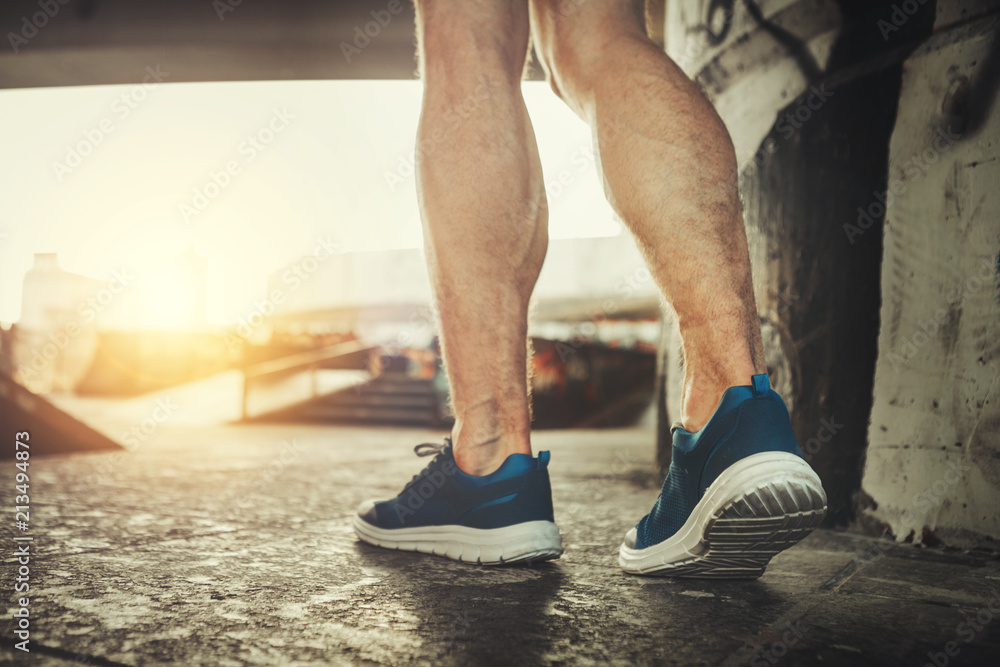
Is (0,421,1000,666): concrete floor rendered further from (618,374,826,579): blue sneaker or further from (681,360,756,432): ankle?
(681,360,756,432): ankle

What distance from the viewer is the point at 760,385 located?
81cm

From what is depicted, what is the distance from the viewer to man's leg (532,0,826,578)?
30.3 inches

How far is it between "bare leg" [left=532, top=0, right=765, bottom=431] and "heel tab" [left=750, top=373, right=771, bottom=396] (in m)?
0.01

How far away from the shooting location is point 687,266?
2.81 feet

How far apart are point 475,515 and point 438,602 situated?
0.75 ft

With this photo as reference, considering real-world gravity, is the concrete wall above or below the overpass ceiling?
below

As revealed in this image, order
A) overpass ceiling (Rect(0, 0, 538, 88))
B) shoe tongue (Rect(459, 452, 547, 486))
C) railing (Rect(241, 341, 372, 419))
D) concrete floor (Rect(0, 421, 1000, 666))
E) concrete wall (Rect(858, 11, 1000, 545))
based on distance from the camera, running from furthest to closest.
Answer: railing (Rect(241, 341, 372, 419)) < overpass ceiling (Rect(0, 0, 538, 88)) < concrete wall (Rect(858, 11, 1000, 545)) < shoe tongue (Rect(459, 452, 547, 486)) < concrete floor (Rect(0, 421, 1000, 666))

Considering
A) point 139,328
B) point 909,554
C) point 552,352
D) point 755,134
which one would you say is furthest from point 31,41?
point 139,328

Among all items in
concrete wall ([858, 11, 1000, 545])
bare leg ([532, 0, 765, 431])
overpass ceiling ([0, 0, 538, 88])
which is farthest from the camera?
overpass ceiling ([0, 0, 538, 88])

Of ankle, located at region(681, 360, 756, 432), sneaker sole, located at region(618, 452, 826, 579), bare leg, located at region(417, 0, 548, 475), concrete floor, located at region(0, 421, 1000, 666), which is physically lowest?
concrete floor, located at region(0, 421, 1000, 666)

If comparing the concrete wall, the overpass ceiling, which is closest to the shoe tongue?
the concrete wall

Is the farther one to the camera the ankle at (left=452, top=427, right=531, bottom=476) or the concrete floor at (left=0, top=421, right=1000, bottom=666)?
the ankle at (left=452, top=427, right=531, bottom=476)

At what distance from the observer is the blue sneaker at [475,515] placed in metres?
0.93

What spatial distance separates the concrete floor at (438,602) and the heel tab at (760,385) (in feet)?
0.86
